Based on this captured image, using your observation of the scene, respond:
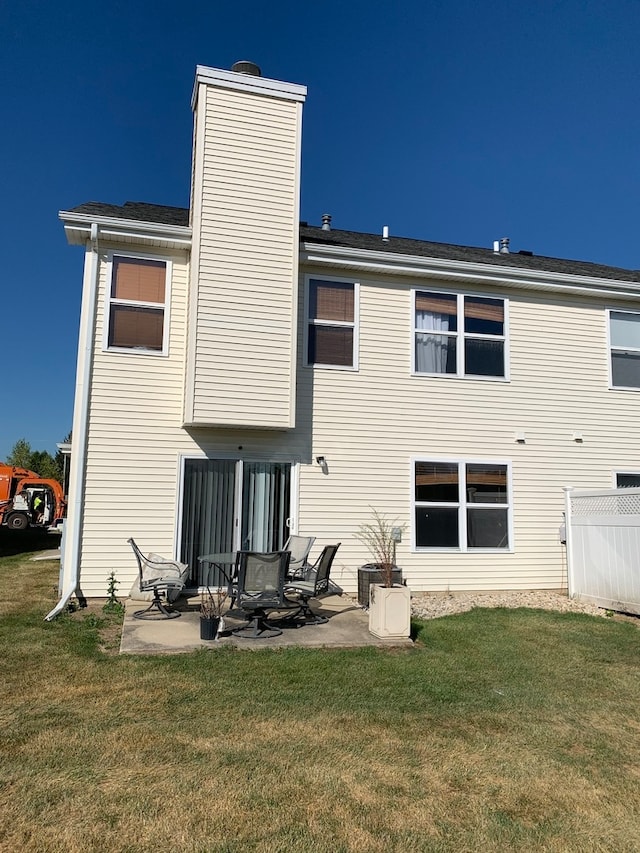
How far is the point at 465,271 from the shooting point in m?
10.1

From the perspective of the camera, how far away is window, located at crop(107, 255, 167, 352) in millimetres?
8688

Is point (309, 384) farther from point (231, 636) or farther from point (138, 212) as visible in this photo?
point (231, 636)

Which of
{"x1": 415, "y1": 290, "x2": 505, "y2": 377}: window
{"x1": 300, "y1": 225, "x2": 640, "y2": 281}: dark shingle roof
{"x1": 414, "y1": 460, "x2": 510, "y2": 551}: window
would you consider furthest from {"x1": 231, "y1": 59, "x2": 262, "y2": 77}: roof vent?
{"x1": 414, "y1": 460, "x2": 510, "y2": 551}: window

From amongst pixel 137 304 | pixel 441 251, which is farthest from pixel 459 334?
pixel 137 304

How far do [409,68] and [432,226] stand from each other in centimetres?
752

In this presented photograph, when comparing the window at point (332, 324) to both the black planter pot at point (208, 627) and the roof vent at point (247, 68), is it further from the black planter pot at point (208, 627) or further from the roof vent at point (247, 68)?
the black planter pot at point (208, 627)

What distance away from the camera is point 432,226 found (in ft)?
66.4

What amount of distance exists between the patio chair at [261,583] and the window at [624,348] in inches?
309

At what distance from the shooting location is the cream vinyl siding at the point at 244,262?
843cm

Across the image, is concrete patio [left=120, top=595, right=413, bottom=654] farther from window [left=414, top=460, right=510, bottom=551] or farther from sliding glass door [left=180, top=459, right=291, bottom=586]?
window [left=414, top=460, right=510, bottom=551]

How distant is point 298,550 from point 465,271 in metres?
5.56

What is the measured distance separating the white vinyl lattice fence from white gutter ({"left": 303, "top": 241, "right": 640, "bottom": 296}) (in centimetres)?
376

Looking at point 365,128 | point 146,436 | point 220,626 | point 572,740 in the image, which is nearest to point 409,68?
point 365,128

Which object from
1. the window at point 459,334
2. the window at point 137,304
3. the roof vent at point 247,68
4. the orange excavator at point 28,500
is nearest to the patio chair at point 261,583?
the window at point 137,304
